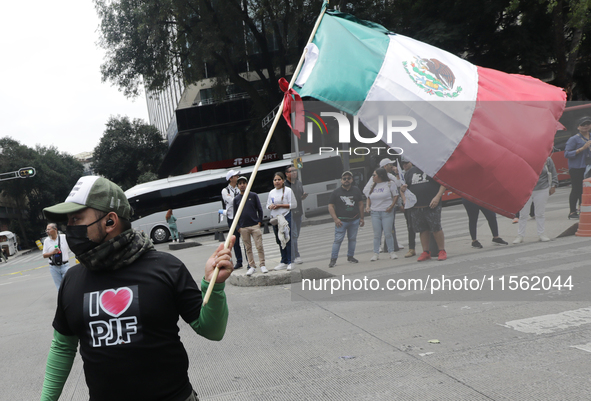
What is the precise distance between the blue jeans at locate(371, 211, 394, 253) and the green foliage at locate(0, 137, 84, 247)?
56.9 metres

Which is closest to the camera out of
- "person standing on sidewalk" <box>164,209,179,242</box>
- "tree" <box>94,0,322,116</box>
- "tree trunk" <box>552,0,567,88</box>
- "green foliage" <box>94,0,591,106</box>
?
"tree trunk" <box>552,0,567,88</box>

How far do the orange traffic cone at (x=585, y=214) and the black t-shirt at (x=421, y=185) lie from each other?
126 inches

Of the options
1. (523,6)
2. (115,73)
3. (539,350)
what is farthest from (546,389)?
(115,73)

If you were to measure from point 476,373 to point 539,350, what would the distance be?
73 cm

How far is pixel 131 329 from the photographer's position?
2.11 m

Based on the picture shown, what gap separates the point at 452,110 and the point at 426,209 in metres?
1.23

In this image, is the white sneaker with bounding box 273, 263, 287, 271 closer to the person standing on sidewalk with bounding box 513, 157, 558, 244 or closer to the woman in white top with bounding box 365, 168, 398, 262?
the woman in white top with bounding box 365, 168, 398, 262

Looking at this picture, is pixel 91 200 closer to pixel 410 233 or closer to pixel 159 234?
pixel 410 233

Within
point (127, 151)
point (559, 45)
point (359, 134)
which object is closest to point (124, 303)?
point (359, 134)

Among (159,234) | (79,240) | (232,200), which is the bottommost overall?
(159,234)

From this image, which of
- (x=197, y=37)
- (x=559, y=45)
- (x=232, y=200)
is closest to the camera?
(x=232, y=200)

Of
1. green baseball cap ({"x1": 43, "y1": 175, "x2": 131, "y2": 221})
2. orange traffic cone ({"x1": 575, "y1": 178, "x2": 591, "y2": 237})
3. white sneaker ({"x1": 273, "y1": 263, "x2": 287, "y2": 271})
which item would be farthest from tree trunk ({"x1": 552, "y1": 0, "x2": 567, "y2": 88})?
green baseball cap ({"x1": 43, "y1": 175, "x2": 131, "y2": 221})

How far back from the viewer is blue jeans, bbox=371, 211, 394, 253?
17.4ft

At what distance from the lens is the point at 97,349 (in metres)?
2.13
